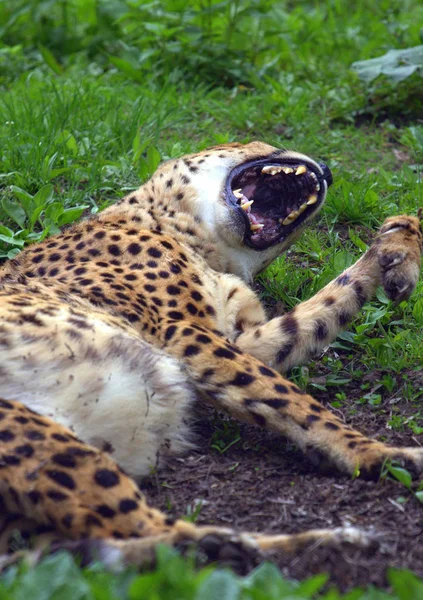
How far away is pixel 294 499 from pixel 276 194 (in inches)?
83.7

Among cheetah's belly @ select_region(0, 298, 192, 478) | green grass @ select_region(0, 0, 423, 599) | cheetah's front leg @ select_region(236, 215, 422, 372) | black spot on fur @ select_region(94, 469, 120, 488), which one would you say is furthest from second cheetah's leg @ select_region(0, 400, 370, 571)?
cheetah's front leg @ select_region(236, 215, 422, 372)

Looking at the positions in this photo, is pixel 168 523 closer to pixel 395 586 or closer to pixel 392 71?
pixel 395 586

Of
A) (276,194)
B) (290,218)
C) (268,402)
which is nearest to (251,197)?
(276,194)

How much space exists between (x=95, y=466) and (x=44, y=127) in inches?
135

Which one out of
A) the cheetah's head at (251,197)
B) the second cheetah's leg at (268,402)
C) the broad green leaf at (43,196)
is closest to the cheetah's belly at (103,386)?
the second cheetah's leg at (268,402)

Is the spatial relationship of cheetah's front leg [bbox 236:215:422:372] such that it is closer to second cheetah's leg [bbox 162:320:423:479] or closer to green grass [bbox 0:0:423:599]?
green grass [bbox 0:0:423:599]

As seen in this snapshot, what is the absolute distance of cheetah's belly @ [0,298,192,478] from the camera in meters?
3.59

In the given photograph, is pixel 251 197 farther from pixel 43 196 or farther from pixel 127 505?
pixel 127 505

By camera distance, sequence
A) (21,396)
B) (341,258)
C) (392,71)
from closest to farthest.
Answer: (21,396), (341,258), (392,71)

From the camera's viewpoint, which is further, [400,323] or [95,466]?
[400,323]

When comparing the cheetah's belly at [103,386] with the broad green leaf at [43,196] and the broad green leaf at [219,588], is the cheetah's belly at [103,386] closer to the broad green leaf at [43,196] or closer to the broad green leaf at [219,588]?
the broad green leaf at [219,588]

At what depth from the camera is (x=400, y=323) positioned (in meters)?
4.82

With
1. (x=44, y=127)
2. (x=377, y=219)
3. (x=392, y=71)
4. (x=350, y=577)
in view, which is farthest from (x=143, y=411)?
(x=392, y=71)

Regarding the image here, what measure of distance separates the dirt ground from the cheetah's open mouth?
3.98 feet
